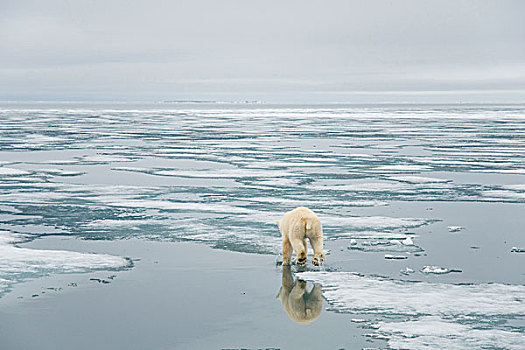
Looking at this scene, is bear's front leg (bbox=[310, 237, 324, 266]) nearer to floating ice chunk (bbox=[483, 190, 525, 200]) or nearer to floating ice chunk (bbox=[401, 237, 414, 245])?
floating ice chunk (bbox=[401, 237, 414, 245])

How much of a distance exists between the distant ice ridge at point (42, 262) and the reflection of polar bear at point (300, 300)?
6.41ft

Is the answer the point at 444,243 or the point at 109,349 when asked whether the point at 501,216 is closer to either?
the point at 444,243

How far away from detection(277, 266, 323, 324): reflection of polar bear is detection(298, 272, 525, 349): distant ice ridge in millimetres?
117

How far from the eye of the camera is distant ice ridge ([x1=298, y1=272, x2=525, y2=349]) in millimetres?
5273

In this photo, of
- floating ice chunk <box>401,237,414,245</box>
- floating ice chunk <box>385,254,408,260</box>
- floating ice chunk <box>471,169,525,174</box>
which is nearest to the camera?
floating ice chunk <box>385,254,408,260</box>

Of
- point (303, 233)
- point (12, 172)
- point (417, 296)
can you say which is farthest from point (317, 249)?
point (12, 172)

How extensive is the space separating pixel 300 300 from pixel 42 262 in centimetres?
304

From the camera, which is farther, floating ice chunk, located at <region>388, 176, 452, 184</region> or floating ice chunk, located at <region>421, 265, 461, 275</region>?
floating ice chunk, located at <region>388, 176, 452, 184</region>

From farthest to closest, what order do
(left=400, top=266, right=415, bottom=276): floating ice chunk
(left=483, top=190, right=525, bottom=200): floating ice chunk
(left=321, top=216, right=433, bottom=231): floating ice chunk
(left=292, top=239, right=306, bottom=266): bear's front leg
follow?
(left=483, top=190, right=525, bottom=200): floating ice chunk, (left=321, top=216, right=433, bottom=231): floating ice chunk, (left=400, top=266, right=415, bottom=276): floating ice chunk, (left=292, top=239, right=306, bottom=266): bear's front leg

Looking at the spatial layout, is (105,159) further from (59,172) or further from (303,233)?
(303,233)

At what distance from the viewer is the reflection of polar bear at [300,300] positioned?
5.93 meters

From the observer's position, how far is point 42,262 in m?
7.71

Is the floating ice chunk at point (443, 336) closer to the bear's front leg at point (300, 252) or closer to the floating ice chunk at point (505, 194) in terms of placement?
the bear's front leg at point (300, 252)

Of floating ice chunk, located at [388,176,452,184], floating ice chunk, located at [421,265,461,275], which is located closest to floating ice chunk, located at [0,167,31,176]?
floating ice chunk, located at [388,176,452,184]
